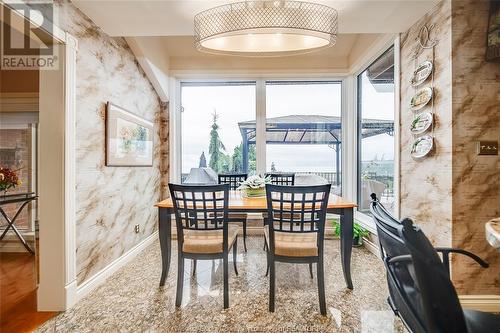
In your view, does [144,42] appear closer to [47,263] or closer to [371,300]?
[47,263]

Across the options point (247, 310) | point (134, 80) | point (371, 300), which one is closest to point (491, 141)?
point (371, 300)

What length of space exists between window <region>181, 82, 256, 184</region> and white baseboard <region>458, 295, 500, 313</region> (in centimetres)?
299

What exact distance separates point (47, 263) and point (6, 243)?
2.26m

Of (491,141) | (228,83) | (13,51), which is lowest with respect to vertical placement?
(491,141)

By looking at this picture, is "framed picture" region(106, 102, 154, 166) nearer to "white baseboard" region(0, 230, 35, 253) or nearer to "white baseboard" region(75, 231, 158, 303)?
"white baseboard" region(75, 231, 158, 303)

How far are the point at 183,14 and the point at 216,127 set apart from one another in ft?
7.11

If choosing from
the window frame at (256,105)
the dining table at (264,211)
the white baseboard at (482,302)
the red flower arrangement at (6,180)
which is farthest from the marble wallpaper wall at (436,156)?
the red flower arrangement at (6,180)

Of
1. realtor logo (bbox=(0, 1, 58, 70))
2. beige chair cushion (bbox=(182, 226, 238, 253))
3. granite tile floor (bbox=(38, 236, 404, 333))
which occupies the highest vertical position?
realtor logo (bbox=(0, 1, 58, 70))

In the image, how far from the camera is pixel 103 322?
187cm

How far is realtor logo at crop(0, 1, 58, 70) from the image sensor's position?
1.65 meters

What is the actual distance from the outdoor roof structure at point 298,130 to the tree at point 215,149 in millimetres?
416

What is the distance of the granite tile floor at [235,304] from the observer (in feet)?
5.97

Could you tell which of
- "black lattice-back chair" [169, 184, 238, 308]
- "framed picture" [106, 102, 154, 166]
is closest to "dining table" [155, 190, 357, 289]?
"black lattice-back chair" [169, 184, 238, 308]

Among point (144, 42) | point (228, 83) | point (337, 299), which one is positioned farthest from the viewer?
point (228, 83)
